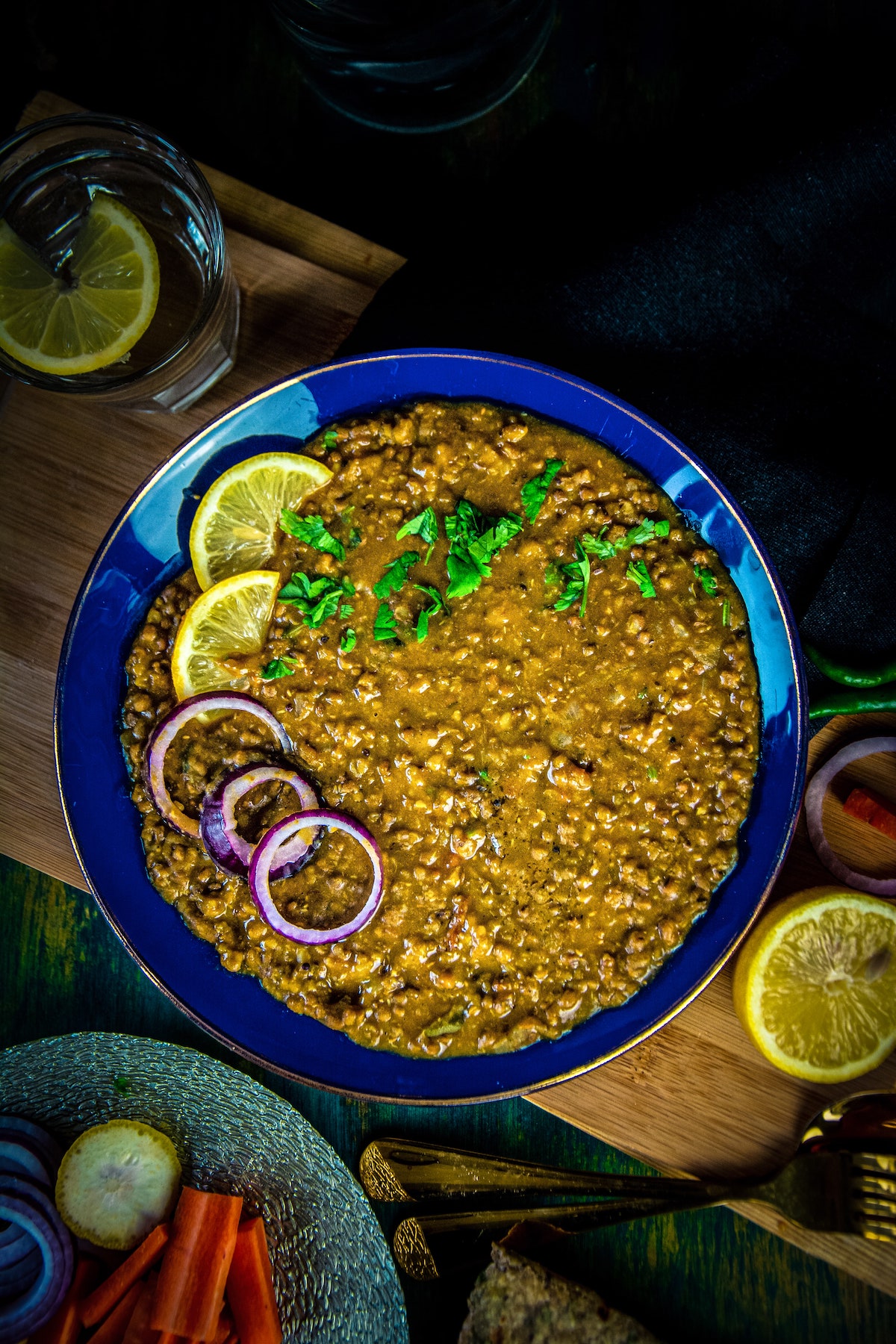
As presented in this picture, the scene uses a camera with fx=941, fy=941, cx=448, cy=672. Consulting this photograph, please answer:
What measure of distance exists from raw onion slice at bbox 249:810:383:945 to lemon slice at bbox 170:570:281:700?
0.55 meters

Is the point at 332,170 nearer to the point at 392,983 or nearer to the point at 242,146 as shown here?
the point at 242,146

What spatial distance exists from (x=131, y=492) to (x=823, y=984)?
3267 millimetres

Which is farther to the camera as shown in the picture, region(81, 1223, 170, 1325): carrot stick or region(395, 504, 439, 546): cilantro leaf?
region(81, 1223, 170, 1325): carrot stick

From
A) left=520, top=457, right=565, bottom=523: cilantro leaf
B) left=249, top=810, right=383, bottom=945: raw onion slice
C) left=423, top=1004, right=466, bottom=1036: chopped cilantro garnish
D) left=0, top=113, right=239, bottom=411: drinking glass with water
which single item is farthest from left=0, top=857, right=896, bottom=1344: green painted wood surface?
left=520, top=457, right=565, bottom=523: cilantro leaf

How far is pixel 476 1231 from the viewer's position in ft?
12.7

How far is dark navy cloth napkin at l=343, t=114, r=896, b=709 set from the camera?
3508 mm

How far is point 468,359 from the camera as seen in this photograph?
3.34 m

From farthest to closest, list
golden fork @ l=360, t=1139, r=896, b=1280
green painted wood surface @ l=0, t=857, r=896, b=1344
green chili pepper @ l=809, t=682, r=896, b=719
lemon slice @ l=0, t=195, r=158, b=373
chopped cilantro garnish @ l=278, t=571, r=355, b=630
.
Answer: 1. green painted wood surface @ l=0, t=857, r=896, b=1344
2. golden fork @ l=360, t=1139, r=896, b=1280
3. green chili pepper @ l=809, t=682, r=896, b=719
4. lemon slice @ l=0, t=195, r=158, b=373
5. chopped cilantro garnish @ l=278, t=571, r=355, b=630

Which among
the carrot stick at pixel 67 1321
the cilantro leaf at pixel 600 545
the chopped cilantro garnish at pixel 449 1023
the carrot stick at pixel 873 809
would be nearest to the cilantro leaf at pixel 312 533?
the cilantro leaf at pixel 600 545

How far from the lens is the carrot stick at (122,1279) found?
12.4 ft

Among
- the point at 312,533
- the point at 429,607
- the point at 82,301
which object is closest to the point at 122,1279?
the point at 429,607

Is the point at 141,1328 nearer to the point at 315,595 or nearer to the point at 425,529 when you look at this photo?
the point at 315,595

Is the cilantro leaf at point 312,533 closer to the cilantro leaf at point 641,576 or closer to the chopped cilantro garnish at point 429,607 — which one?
the chopped cilantro garnish at point 429,607

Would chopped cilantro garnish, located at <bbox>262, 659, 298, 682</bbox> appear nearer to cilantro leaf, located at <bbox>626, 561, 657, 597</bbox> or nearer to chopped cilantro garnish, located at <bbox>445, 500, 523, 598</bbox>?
chopped cilantro garnish, located at <bbox>445, 500, 523, 598</bbox>
